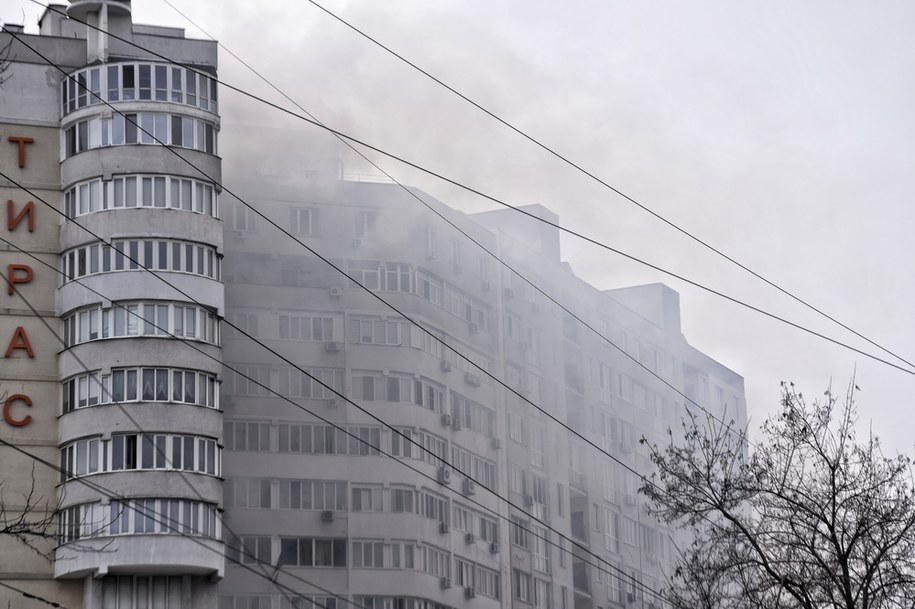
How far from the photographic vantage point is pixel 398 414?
92.2 m

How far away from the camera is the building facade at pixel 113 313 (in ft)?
243

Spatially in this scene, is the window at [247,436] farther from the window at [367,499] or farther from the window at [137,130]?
the window at [137,130]

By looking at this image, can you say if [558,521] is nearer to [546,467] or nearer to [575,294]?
[546,467]

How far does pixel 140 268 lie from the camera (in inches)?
3024

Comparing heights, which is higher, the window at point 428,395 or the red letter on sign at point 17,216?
the red letter on sign at point 17,216

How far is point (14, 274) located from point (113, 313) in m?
5.82

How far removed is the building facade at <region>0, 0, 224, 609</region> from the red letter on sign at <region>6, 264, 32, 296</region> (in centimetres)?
7

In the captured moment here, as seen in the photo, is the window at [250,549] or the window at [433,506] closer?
the window at [250,549]

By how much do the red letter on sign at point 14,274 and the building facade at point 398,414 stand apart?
12.2m

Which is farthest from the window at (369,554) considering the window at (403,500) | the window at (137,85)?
the window at (137,85)

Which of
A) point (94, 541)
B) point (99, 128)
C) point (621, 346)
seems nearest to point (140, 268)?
point (99, 128)

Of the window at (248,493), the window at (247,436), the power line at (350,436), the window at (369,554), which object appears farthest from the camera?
the window at (369,554)

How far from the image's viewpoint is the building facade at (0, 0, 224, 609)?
243ft

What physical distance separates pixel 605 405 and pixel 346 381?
30923 millimetres
